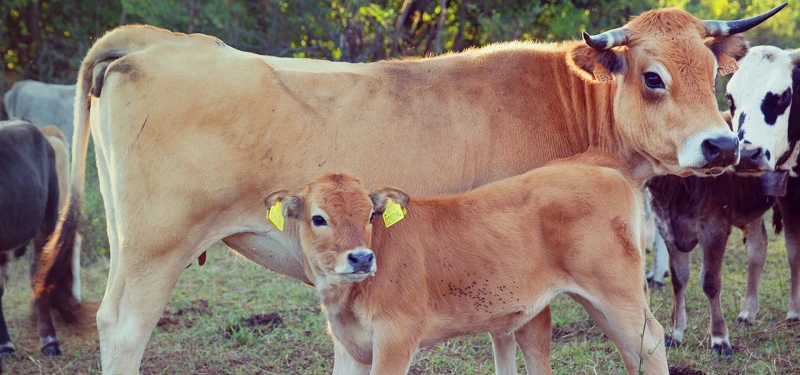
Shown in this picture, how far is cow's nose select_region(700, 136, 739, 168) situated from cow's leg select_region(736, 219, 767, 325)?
3.04m

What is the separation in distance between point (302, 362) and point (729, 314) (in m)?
3.64

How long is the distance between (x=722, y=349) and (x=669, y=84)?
8.24ft

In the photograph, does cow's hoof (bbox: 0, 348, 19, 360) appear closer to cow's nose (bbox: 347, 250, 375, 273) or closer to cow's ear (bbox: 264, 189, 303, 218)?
cow's ear (bbox: 264, 189, 303, 218)

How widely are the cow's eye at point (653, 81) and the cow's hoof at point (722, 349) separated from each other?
247 centimetres


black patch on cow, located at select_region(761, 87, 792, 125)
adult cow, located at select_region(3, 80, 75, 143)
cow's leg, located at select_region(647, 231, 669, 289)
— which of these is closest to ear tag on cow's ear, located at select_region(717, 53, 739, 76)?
black patch on cow, located at select_region(761, 87, 792, 125)

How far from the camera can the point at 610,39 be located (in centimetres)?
491

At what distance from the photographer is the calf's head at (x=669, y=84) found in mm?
4625

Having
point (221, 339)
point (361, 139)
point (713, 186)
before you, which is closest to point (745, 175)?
point (713, 186)

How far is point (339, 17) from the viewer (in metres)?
14.4

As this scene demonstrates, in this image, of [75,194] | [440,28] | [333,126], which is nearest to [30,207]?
[75,194]

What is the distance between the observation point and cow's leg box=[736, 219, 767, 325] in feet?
23.5

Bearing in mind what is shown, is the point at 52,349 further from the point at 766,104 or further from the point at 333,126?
the point at 766,104

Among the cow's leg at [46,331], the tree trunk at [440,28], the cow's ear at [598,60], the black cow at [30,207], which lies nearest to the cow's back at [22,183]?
the black cow at [30,207]

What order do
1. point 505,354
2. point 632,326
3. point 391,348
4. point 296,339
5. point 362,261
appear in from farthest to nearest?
point 296,339 → point 505,354 → point 632,326 → point 391,348 → point 362,261
